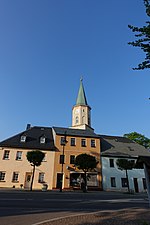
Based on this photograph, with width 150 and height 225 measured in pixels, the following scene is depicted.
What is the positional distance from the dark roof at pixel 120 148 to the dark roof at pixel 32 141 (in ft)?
34.8

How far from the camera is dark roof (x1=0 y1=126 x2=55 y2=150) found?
31.7m

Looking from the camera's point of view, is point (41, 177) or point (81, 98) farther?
point (81, 98)

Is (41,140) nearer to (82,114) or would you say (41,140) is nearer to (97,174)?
(97,174)

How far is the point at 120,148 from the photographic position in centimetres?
3784

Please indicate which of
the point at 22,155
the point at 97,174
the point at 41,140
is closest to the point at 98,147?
the point at 97,174

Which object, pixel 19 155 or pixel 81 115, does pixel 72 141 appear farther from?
pixel 81 115

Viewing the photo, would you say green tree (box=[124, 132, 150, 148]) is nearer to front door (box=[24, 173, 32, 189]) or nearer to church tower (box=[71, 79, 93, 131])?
church tower (box=[71, 79, 93, 131])

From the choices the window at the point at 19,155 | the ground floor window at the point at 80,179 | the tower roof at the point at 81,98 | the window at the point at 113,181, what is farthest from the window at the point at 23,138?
the tower roof at the point at 81,98

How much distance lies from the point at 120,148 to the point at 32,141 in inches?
712

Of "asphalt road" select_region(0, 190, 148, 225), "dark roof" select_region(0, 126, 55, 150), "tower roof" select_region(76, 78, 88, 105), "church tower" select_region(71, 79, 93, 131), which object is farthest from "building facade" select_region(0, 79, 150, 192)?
"tower roof" select_region(76, 78, 88, 105)

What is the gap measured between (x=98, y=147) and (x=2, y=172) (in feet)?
57.7

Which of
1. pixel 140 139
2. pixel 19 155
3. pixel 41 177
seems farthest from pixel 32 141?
pixel 140 139

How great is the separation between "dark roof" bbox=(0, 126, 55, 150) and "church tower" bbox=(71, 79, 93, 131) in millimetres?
13987

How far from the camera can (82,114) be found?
171 feet
